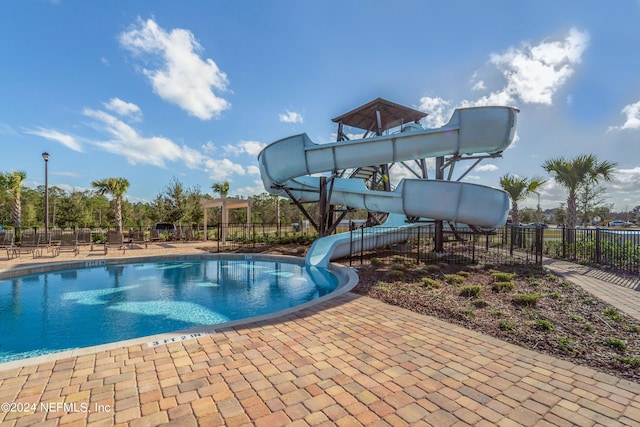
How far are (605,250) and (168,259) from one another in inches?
712

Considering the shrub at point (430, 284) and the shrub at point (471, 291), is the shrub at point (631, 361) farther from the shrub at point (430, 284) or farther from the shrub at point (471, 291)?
the shrub at point (430, 284)

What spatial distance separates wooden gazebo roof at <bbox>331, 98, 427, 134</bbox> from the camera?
1762 cm

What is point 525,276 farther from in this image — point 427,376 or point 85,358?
point 85,358

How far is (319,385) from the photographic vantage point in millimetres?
2979

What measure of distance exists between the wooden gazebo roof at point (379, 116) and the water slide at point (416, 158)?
5802mm

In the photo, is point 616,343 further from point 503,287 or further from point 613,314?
point 503,287

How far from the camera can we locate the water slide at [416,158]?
1050 centimetres

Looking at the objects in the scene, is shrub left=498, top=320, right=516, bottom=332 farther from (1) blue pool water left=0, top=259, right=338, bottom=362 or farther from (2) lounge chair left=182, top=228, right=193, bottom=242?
(2) lounge chair left=182, top=228, right=193, bottom=242

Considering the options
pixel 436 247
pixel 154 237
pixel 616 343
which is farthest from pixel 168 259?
pixel 616 343

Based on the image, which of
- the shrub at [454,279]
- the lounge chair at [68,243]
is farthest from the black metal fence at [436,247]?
the lounge chair at [68,243]

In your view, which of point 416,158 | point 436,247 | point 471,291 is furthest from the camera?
point 436,247

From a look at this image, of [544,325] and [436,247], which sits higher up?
[436,247]

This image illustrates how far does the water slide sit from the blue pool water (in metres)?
2.70

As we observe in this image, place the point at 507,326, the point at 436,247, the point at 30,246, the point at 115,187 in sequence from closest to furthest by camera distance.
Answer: the point at 507,326 → the point at 436,247 → the point at 30,246 → the point at 115,187
